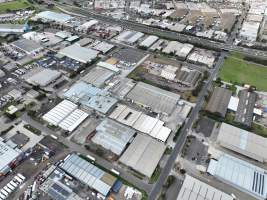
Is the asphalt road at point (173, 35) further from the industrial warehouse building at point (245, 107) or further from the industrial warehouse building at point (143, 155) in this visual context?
the industrial warehouse building at point (143, 155)

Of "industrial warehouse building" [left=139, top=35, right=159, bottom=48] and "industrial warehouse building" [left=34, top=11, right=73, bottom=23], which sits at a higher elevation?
"industrial warehouse building" [left=34, top=11, right=73, bottom=23]

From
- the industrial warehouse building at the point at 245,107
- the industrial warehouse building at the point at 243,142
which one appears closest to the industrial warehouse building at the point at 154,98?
the industrial warehouse building at the point at 243,142

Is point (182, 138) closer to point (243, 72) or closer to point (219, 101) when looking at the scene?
point (219, 101)

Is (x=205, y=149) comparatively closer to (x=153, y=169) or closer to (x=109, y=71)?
(x=153, y=169)

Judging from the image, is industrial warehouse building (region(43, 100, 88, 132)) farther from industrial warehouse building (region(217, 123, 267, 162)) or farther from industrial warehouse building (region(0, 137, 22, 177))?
industrial warehouse building (region(217, 123, 267, 162))

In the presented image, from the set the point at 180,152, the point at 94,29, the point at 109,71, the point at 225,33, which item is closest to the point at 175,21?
the point at 225,33

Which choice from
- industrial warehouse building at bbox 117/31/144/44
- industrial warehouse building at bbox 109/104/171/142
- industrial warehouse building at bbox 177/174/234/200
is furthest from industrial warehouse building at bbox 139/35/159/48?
industrial warehouse building at bbox 177/174/234/200
